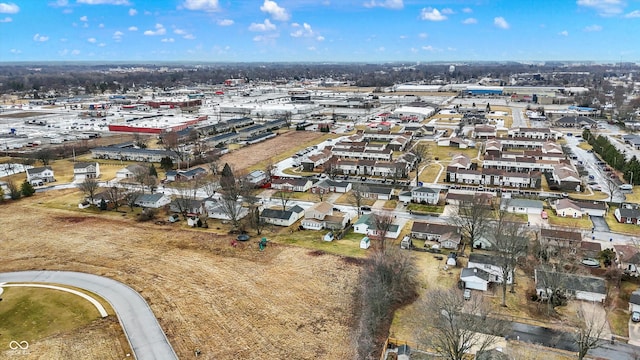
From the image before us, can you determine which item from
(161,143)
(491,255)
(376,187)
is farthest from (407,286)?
(161,143)

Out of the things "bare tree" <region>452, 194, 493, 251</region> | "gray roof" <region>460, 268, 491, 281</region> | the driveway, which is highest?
"bare tree" <region>452, 194, 493, 251</region>

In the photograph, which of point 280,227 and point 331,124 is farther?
point 331,124

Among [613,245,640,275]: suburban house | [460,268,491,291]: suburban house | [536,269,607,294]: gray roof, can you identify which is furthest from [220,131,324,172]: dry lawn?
[613,245,640,275]: suburban house

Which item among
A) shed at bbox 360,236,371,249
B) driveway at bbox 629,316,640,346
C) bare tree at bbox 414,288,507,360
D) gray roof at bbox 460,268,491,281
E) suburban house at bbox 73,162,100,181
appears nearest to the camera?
bare tree at bbox 414,288,507,360

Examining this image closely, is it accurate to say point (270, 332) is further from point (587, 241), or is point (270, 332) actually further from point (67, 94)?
point (67, 94)

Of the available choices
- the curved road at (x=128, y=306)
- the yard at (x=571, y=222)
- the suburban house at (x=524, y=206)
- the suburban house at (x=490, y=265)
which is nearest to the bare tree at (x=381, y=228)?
the suburban house at (x=490, y=265)

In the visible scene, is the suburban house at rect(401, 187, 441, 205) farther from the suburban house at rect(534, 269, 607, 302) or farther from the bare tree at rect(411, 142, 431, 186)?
the suburban house at rect(534, 269, 607, 302)

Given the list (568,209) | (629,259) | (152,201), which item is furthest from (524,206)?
(152,201)

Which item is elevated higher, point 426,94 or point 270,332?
point 426,94
